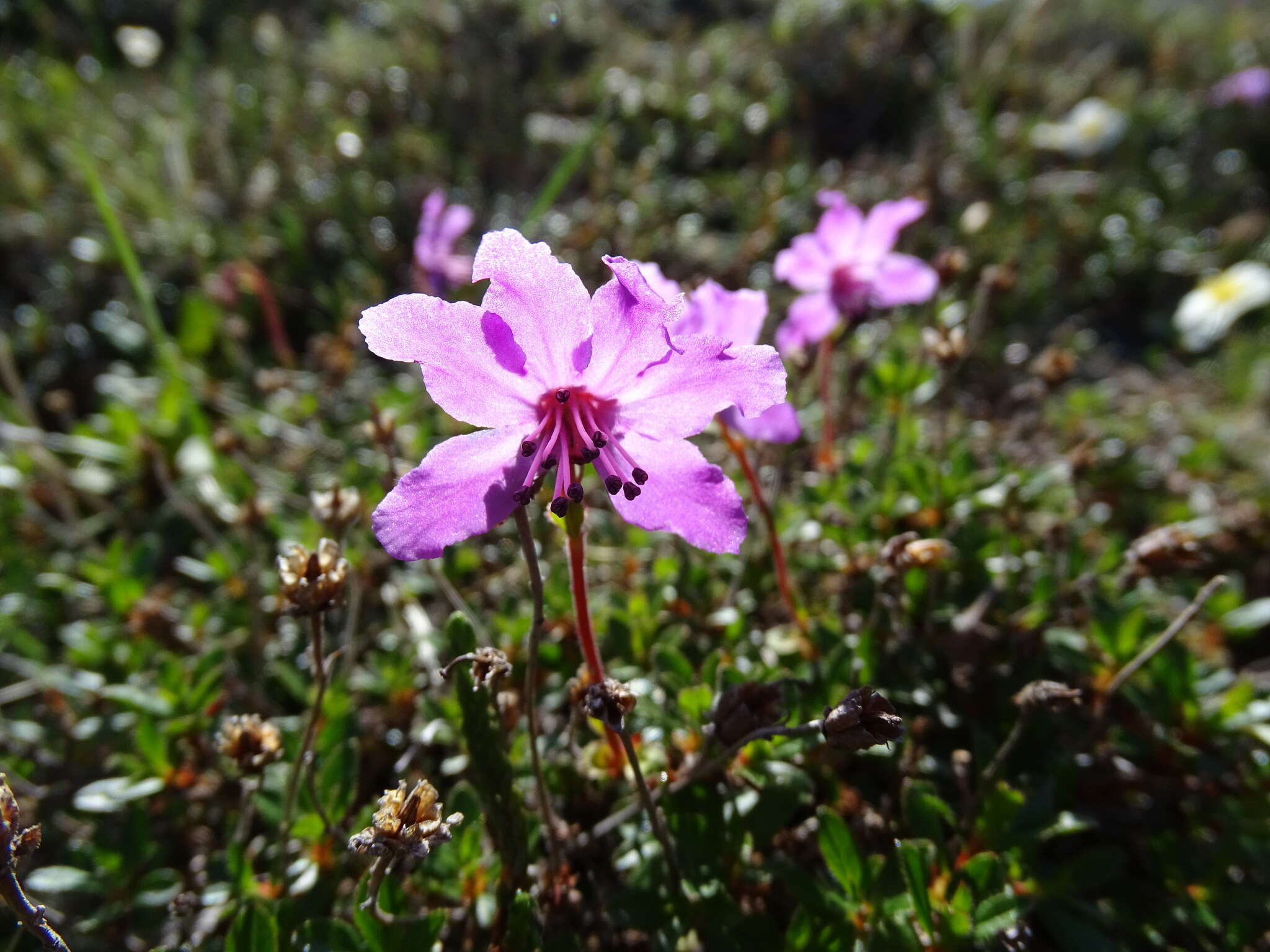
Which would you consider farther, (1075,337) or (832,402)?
(1075,337)

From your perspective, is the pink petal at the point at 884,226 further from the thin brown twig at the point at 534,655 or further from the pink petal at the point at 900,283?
the thin brown twig at the point at 534,655

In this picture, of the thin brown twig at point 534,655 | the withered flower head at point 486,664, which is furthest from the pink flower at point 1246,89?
the withered flower head at point 486,664

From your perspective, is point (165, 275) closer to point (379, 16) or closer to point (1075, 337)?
point (379, 16)

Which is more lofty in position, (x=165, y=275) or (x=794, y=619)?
(x=165, y=275)

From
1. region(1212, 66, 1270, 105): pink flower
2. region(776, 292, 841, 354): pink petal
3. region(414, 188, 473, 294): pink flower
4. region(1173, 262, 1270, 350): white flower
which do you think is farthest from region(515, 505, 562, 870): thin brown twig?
region(1212, 66, 1270, 105): pink flower

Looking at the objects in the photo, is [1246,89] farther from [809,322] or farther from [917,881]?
[917,881]

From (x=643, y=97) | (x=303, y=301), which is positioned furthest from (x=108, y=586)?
(x=643, y=97)

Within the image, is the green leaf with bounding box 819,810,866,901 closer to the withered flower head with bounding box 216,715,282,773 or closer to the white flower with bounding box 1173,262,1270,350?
the withered flower head with bounding box 216,715,282,773
